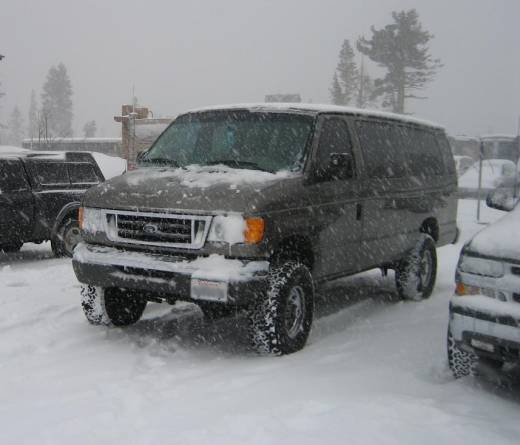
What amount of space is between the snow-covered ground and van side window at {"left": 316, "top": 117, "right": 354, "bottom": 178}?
1.67 metres

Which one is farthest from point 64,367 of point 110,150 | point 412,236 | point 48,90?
point 48,90

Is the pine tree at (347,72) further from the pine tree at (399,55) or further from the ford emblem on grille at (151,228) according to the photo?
the ford emblem on grille at (151,228)

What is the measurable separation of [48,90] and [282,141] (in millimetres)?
100736

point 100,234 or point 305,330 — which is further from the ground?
point 100,234

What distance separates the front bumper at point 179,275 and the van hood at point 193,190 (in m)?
0.40

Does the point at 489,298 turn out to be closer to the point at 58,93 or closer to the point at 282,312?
the point at 282,312

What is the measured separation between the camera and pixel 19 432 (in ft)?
12.8

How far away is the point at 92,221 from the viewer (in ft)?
19.2

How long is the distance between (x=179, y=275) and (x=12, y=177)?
5.52 metres

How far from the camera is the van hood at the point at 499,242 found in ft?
14.3

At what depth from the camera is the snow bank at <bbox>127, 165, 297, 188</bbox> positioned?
17.8 feet

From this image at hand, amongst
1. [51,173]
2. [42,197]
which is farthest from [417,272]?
[51,173]

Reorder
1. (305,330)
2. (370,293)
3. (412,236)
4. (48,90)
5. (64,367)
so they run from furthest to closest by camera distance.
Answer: (48,90) → (370,293) → (412,236) → (305,330) → (64,367)

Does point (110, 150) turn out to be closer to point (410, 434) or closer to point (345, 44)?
point (345, 44)
